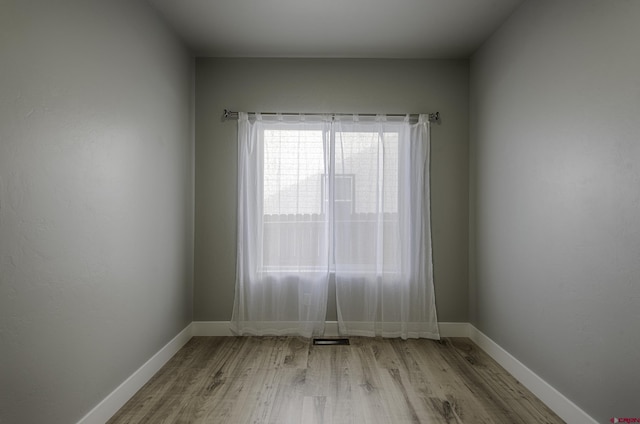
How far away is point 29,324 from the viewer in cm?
177

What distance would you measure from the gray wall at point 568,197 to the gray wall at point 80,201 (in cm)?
265

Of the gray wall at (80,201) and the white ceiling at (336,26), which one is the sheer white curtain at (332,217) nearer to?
the white ceiling at (336,26)

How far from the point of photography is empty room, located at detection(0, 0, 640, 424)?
1.92m

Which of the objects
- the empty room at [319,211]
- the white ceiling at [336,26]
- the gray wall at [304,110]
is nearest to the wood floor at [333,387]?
the empty room at [319,211]

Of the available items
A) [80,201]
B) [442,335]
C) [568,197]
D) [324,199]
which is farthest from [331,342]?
[80,201]

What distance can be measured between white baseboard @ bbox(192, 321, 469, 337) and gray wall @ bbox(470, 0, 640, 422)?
490mm

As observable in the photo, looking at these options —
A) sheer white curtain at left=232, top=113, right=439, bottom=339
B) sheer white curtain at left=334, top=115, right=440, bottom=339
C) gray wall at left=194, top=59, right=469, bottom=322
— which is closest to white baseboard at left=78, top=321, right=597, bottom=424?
gray wall at left=194, top=59, right=469, bottom=322

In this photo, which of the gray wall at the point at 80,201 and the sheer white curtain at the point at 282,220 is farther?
the sheer white curtain at the point at 282,220

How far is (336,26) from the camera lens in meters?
3.28

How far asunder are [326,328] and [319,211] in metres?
1.12

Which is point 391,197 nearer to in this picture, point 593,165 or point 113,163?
point 593,165

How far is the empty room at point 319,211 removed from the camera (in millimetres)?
1917

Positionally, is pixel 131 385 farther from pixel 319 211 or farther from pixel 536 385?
pixel 536 385

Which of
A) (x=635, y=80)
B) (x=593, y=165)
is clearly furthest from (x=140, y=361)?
(x=635, y=80)
